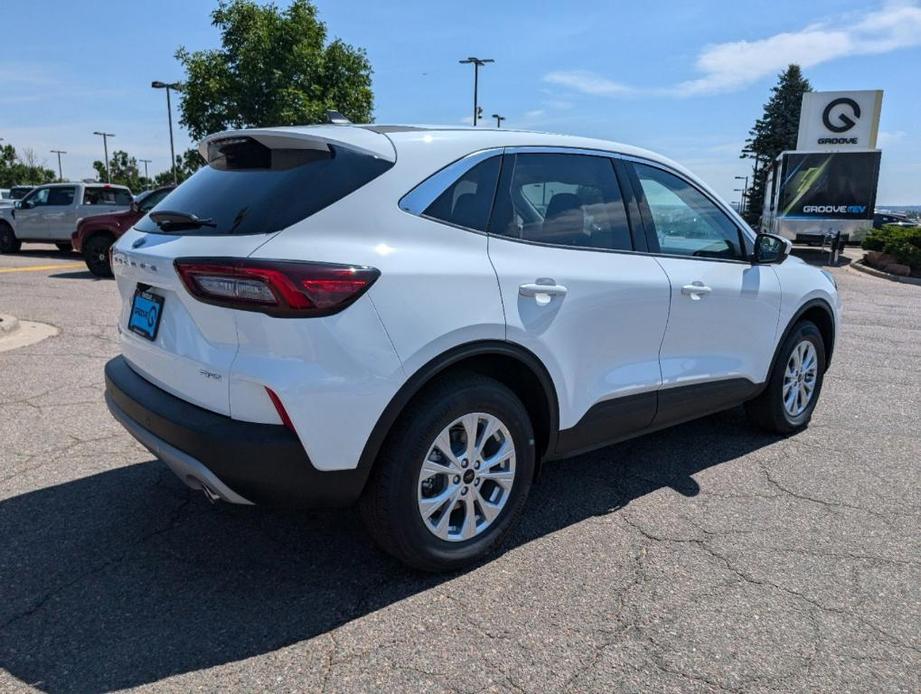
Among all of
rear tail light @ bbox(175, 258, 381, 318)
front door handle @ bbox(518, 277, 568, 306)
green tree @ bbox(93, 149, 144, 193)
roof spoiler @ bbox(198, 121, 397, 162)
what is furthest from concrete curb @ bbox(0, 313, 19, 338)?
green tree @ bbox(93, 149, 144, 193)

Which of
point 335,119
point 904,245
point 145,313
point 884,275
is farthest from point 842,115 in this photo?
point 145,313

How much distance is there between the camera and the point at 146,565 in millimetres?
2969

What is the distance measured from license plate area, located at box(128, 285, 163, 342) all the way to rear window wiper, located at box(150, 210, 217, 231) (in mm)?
271

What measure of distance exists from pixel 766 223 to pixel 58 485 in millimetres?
25531

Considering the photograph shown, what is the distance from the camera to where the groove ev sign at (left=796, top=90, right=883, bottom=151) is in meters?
22.0

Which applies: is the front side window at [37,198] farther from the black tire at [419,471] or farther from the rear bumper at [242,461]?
the black tire at [419,471]

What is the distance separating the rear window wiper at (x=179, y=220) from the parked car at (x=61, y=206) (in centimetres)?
1500

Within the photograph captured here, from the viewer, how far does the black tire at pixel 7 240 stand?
17688 millimetres

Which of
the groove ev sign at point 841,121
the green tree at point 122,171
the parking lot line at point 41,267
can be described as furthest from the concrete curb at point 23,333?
the green tree at point 122,171

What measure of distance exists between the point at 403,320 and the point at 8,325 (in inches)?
251

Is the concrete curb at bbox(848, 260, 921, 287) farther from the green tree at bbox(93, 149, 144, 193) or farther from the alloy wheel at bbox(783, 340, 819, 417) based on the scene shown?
the green tree at bbox(93, 149, 144, 193)

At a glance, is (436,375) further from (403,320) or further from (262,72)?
(262,72)

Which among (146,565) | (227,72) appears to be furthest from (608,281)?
(227,72)

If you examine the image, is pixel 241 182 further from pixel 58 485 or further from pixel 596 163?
pixel 58 485
